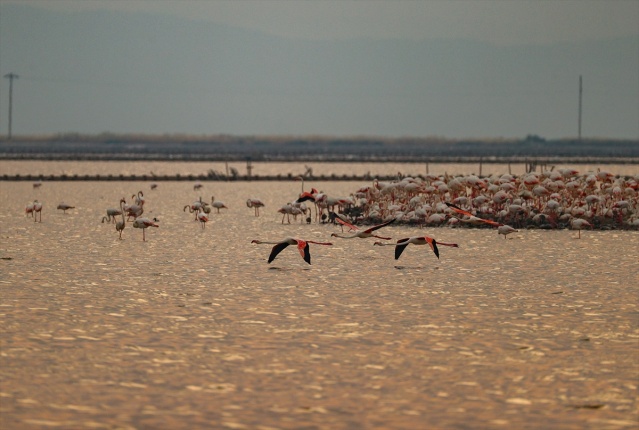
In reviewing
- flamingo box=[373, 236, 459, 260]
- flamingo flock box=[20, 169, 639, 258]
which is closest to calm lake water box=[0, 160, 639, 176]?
flamingo flock box=[20, 169, 639, 258]

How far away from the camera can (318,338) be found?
1105 centimetres

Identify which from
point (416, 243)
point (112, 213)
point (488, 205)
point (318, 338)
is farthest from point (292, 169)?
point (318, 338)

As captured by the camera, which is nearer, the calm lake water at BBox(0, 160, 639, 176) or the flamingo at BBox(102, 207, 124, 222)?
the flamingo at BBox(102, 207, 124, 222)

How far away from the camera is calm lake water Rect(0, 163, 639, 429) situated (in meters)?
8.30

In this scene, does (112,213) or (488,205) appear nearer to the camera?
(112,213)

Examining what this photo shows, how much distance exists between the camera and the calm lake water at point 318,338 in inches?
327

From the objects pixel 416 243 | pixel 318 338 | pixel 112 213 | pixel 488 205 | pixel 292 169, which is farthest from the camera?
pixel 292 169

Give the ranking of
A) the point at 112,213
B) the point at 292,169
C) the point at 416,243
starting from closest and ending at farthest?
1. the point at 416,243
2. the point at 112,213
3. the point at 292,169

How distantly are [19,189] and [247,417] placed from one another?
4200 cm

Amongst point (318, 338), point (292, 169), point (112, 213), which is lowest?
point (292, 169)

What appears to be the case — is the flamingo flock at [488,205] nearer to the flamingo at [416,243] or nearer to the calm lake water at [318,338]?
the calm lake water at [318,338]

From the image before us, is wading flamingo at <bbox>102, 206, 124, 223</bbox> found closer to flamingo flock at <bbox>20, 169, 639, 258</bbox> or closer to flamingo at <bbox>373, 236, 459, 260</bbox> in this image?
flamingo flock at <bbox>20, 169, 639, 258</bbox>

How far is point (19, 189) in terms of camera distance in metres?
48.1

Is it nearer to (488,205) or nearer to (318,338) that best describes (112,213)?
(488,205)
